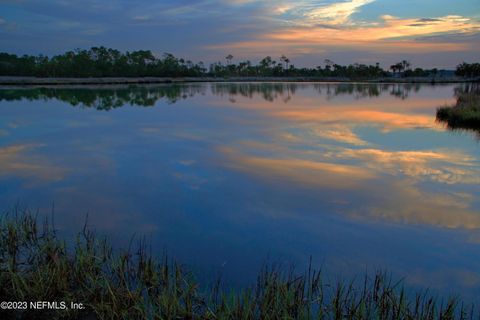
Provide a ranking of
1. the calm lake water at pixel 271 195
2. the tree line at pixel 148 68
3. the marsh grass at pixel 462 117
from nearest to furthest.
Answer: the calm lake water at pixel 271 195 < the marsh grass at pixel 462 117 < the tree line at pixel 148 68

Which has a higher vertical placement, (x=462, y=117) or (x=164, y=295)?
(x=462, y=117)

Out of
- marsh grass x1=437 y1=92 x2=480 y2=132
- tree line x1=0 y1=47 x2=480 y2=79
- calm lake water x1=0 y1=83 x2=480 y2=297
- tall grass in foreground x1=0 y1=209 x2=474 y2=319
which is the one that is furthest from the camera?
tree line x1=0 y1=47 x2=480 y2=79

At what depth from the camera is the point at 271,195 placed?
7285 millimetres

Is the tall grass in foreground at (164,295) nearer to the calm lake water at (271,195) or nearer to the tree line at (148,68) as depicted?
the calm lake water at (271,195)

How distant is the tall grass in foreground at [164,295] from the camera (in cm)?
330

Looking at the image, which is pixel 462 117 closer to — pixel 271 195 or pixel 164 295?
pixel 271 195

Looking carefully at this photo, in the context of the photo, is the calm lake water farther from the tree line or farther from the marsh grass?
the tree line

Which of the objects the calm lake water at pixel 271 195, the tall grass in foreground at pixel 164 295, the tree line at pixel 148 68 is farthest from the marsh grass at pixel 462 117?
the tree line at pixel 148 68

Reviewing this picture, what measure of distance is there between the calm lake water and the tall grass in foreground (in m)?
0.62

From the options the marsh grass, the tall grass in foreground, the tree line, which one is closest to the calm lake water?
the tall grass in foreground

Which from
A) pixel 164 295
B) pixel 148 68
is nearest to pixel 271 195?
pixel 164 295

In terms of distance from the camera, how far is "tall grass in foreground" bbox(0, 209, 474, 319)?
130 inches

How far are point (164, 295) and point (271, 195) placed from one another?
163 inches

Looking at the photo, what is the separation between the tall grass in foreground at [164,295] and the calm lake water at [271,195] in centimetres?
62
